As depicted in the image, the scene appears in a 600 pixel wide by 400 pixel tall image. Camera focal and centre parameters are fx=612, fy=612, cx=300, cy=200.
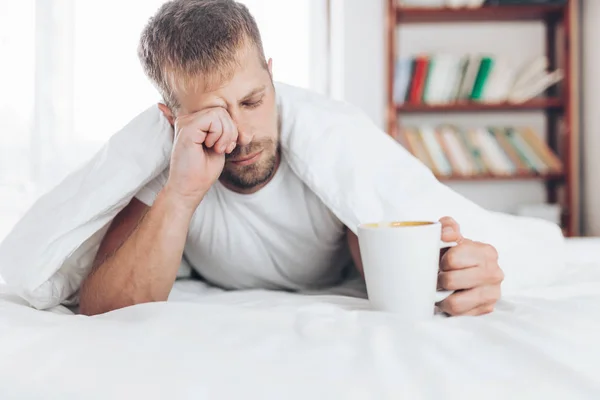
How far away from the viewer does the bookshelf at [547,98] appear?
2.60 m

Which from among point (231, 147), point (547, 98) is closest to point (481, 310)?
point (231, 147)

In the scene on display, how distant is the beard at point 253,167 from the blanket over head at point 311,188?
0.03 meters

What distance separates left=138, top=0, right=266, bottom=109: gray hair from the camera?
0.94 metres

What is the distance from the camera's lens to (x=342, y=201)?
0.89 meters

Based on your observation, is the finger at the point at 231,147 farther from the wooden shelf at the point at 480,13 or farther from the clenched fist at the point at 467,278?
the wooden shelf at the point at 480,13

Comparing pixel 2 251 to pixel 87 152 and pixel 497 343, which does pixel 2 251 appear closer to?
pixel 497 343

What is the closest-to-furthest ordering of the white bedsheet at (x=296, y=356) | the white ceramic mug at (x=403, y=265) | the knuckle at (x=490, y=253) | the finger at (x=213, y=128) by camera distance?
the white bedsheet at (x=296, y=356), the white ceramic mug at (x=403, y=265), the knuckle at (x=490, y=253), the finger at (x=213, y=128)

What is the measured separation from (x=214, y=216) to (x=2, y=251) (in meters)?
0.33

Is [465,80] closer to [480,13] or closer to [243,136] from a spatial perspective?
[480,13]

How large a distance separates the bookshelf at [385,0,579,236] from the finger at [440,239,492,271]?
193 cm

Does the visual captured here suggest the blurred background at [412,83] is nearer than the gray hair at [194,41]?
No

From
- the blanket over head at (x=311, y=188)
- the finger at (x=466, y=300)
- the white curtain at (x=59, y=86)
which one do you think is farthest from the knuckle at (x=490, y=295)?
the white curtain at (x=59, y=86)

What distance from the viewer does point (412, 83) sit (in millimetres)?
2654

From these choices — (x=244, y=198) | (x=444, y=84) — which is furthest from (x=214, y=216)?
(x=444, y=84)
